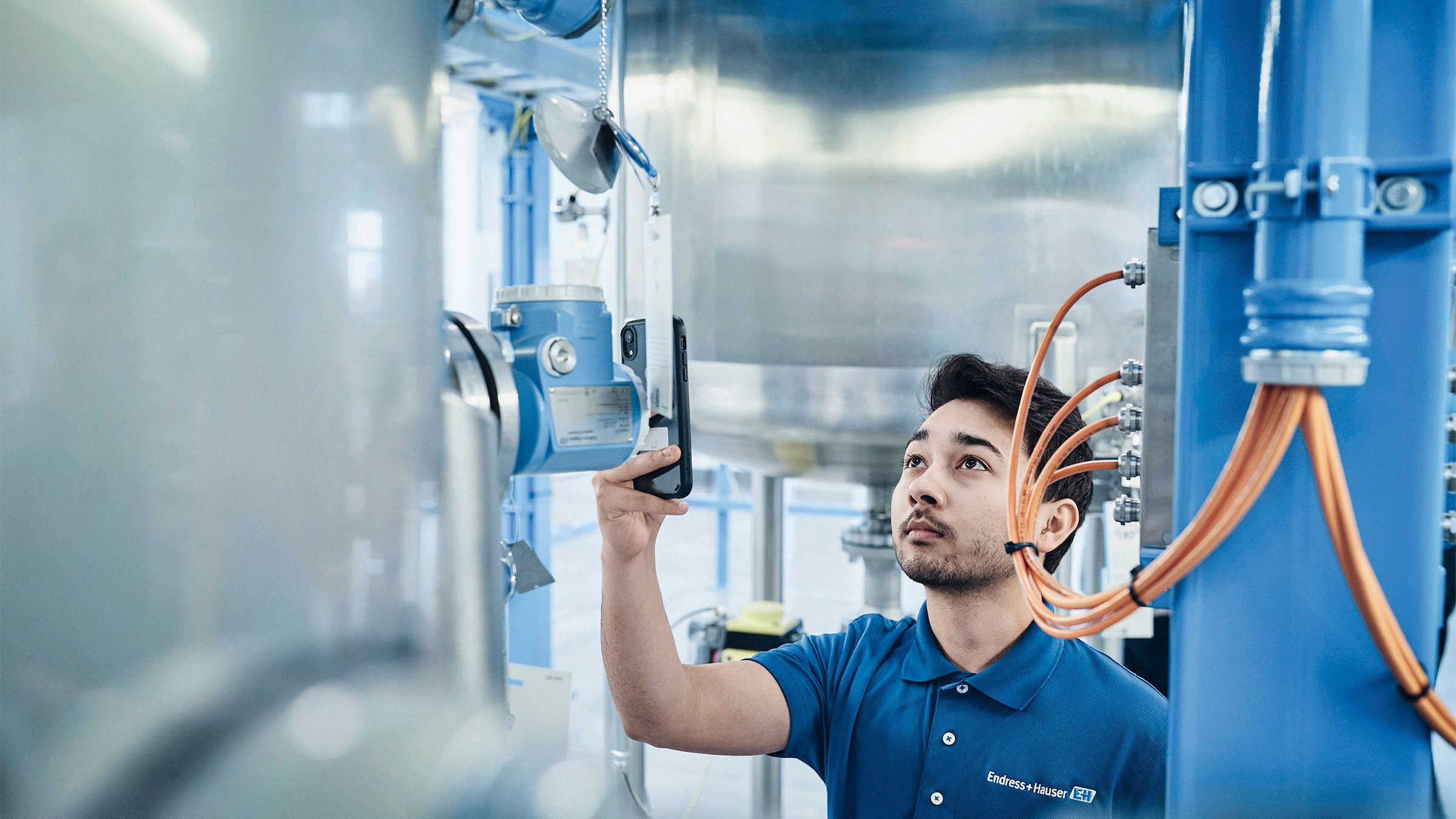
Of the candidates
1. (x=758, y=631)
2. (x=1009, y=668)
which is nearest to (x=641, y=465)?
(x=1009, y=668)

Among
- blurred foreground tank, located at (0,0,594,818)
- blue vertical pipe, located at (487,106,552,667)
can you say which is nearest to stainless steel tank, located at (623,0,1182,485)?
blurred foreground tank, located at (0,0,594,818)

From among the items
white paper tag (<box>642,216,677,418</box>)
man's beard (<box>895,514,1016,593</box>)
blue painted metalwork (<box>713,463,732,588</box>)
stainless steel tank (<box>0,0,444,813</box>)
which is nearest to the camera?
stainless steel tank (<box>0,0,444,813</box>)

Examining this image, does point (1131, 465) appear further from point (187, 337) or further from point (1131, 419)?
point (187, 337)

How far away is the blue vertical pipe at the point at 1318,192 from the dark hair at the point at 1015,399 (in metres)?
0.78

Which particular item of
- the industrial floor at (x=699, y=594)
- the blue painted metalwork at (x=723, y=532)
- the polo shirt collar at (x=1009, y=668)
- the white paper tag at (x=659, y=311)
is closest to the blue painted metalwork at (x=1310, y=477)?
the white paper tag at (x=659, y=311)

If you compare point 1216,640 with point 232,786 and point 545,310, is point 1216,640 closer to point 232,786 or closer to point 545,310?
point 232,786

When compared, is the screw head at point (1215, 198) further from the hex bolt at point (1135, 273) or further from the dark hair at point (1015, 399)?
the dark hair at point (1015, 399)

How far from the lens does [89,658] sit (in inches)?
8.9

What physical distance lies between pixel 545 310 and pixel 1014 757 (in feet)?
2.33

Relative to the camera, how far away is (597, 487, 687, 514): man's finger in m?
1.01

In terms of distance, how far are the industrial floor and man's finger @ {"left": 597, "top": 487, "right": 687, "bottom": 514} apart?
113 centimetres

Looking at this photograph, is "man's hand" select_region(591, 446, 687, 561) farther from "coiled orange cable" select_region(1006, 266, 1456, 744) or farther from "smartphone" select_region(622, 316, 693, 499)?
"coiled orange cable" select_region(1006, 266, 1456, 744)

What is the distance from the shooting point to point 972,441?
128 centimetres

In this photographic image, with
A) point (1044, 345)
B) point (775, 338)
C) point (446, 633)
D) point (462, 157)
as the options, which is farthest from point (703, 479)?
point (446, 633)
